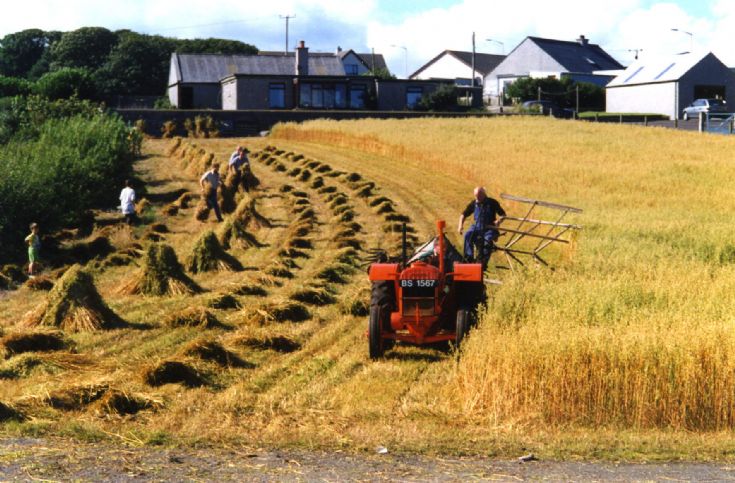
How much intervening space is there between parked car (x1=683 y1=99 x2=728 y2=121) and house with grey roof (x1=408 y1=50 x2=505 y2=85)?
3776 centimetres

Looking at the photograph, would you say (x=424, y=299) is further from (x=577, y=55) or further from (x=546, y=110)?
(x=577, y=55)

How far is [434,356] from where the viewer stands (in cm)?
1452

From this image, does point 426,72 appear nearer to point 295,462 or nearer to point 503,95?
point 503,95

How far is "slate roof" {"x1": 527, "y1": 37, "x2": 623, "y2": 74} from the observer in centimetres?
9584

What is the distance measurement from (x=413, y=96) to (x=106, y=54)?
52.3m

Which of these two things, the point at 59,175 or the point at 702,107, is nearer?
the point at 59,175

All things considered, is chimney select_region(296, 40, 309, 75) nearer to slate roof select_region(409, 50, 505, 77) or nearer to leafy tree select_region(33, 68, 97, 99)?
leafy tree select_region(33, 68, 97, 99)

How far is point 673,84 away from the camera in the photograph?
76625mm

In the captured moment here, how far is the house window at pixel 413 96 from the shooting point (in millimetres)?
77312

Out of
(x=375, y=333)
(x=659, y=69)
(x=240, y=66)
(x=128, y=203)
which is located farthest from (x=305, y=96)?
(x=375, y=333)

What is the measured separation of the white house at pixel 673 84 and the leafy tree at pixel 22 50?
77.7 m

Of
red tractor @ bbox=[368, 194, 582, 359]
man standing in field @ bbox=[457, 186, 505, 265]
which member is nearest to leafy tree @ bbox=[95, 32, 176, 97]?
man standing in field @ bbox=[457, 186, 505, 265]

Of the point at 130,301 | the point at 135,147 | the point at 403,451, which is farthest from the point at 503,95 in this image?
the point at 403,451

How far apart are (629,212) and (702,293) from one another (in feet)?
36.7
